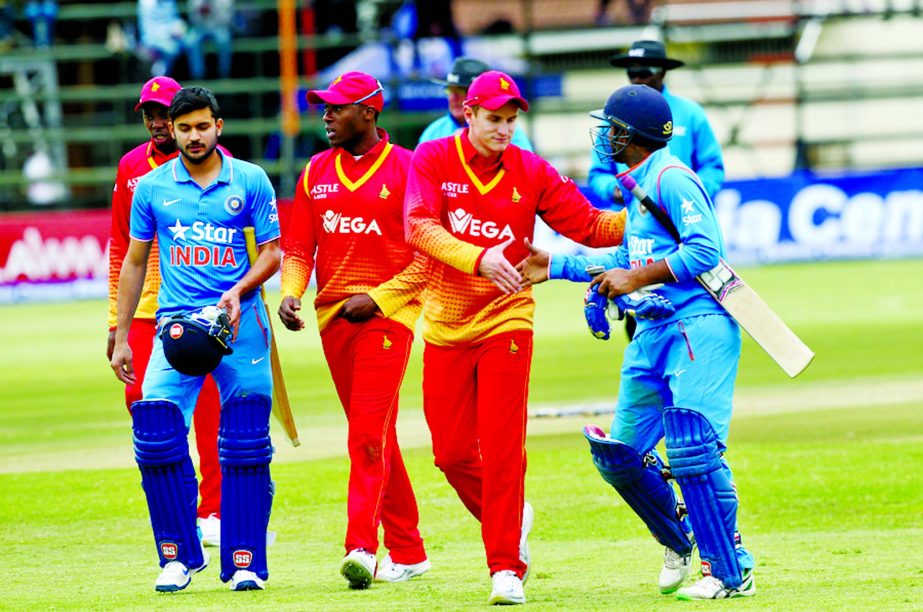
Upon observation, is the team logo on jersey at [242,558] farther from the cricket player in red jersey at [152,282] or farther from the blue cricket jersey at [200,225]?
the cricket player in red jersey at [152,282]

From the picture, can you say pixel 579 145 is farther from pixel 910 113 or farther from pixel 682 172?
pixel 682 172

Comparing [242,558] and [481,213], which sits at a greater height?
[481,213]

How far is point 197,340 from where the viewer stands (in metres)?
7.47

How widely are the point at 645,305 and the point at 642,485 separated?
0.81m

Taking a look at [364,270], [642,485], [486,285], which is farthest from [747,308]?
[364,270]

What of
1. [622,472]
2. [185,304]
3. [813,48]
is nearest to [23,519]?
[185,304]

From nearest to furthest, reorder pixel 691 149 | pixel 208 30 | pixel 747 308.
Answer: pixel 747 308 → pixel 691 149 → pixel 208 30

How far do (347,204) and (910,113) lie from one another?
92.6 feet

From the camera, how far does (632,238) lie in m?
7.53

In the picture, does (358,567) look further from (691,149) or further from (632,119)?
(691,149)

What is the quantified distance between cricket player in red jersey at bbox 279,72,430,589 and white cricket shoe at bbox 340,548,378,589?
0.42 metres

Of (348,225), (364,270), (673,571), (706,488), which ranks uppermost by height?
(348,225)

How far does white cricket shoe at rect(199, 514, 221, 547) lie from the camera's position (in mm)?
9469

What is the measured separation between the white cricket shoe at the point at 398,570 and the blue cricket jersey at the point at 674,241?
174 cm
